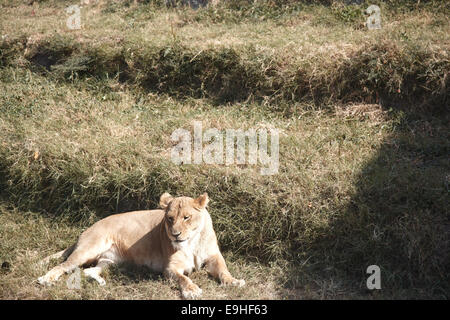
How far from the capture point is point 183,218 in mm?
4504

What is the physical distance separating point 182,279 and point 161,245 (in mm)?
504

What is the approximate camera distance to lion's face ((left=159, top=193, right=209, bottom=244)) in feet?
14.6

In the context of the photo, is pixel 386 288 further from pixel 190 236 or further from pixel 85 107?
pixel 85 107

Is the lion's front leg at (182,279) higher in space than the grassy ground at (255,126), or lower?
lower

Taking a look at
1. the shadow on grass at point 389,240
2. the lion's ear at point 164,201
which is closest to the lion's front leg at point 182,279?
the lion's ear at point 164,201

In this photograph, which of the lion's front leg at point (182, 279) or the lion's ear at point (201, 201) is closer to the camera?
the lion's front leg at point (182, 279)

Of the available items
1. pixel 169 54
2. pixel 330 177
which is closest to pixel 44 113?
pixel 169 54

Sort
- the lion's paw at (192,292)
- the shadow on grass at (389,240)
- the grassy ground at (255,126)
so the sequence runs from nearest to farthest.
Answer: the lion's paw at (192,292), the shadow on grass at (389,240), the grassy ground at (255,126)

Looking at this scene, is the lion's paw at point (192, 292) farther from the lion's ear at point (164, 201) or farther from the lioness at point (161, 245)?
the lion's ear at point (164, 201)

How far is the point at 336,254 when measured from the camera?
15.4 feet

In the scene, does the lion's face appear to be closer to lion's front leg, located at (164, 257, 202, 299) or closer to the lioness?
the lioness

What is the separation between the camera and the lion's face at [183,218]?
446cm

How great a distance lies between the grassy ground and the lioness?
0.14 meters

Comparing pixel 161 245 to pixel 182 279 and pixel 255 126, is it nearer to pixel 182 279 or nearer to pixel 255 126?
pixel 182 279
